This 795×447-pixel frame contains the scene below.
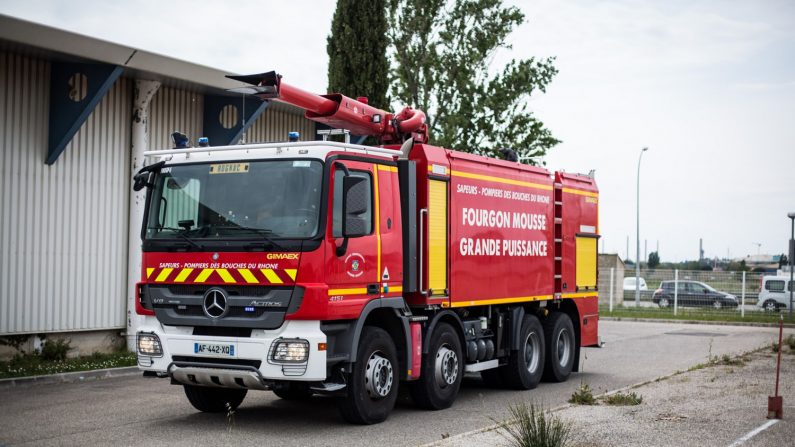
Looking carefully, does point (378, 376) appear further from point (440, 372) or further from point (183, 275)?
point (183, 275)

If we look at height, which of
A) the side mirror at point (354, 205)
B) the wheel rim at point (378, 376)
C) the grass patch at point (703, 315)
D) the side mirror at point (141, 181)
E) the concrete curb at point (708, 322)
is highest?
the side mirror at point (141, 181)

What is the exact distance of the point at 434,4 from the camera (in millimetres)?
26578

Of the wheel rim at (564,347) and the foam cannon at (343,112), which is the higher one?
the foam cannon at (343,112)

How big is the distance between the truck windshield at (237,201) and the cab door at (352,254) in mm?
219

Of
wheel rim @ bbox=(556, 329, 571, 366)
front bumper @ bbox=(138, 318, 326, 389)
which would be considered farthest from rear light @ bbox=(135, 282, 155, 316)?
wheel rim @ bbox=(556, 329, 571, 366)

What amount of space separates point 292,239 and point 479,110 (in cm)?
1633

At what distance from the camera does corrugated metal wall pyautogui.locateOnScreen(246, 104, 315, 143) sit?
20.1 m

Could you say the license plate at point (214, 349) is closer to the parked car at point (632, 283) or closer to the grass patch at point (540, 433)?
the grass patch at point (540, 433)

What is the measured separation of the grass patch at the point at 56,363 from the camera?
14.0m

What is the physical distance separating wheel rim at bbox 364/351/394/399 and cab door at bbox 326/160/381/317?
2.18 ft

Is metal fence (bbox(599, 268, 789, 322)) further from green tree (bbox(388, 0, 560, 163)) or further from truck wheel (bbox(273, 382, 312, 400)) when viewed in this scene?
truck wheel (bbox(273, 382, 312, 400))

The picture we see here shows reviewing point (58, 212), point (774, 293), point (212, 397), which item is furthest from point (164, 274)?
point (774, 293)

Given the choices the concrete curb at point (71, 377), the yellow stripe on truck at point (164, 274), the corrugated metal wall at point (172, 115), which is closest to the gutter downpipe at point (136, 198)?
the corrugated metal wall at point (172, 115)

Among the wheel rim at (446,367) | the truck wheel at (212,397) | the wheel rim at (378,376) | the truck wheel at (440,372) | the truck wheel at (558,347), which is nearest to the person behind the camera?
the wheel rim at (378,376)
